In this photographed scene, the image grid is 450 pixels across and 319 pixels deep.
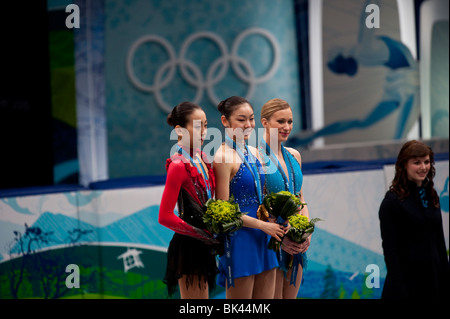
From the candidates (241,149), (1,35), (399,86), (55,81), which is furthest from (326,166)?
(55,81)

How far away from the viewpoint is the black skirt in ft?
9.37

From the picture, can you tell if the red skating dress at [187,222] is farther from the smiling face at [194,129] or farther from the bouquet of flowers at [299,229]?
the bouquet of flowers at [299,229]

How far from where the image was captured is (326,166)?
4609mm

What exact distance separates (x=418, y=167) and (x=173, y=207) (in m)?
1.40

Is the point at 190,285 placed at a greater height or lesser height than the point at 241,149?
lesser

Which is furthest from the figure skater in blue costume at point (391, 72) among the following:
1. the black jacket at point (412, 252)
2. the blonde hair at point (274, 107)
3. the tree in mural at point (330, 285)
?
the blonde hair at point (274, 107)

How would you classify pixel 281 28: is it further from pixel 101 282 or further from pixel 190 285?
pixel 190 285

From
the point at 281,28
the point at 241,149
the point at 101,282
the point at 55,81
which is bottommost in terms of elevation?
the point at 101,282

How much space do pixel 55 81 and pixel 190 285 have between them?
16.7 ft

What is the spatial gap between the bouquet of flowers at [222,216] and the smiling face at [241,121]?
1.19ft

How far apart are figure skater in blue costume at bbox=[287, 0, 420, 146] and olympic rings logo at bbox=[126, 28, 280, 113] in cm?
137

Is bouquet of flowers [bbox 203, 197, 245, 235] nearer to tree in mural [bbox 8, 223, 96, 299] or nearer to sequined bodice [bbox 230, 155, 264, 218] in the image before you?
sequined bodice [bbox 230, 155, 264, 218]

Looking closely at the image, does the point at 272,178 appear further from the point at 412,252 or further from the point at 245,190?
the point at 412,252

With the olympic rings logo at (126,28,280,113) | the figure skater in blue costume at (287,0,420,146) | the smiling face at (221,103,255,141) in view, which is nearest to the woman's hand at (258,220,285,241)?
the smiling face at (221,103,255,141)
